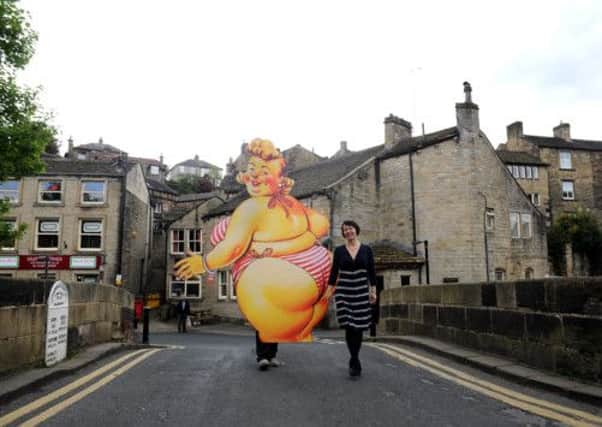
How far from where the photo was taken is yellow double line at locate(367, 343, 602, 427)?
481cm

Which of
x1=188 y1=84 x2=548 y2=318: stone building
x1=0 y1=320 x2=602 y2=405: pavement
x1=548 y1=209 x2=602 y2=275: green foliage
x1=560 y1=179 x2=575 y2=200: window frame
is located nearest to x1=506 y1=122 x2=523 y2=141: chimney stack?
x1=560 y1=179 x2=575 y2=200: window frame

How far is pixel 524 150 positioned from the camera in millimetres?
53125

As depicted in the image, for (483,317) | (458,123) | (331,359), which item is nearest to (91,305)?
(331,359)

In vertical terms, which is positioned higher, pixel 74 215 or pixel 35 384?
pixel 74 215

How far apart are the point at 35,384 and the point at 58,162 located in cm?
3284

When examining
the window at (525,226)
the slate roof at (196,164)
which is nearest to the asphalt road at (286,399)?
the window at (525,226)

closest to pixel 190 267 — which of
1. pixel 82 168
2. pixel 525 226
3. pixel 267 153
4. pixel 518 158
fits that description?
pixel 267 153

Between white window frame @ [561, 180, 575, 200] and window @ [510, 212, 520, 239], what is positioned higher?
white window frame @ [561, 180, 575, 200]

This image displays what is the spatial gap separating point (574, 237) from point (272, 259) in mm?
45456

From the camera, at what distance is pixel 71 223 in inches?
1339

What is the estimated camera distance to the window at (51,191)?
34.4 meters

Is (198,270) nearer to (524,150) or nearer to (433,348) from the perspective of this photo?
(433,348)

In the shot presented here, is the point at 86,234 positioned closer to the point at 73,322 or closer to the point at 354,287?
the point at 73,322

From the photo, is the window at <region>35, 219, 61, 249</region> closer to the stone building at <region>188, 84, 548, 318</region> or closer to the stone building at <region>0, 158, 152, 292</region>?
the stone building at <region>0, 158, 152, 292</region>
